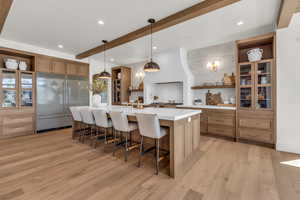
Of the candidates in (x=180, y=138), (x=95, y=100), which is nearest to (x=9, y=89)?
(x=95, y=100)

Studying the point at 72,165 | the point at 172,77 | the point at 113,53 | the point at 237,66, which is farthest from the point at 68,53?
the point at 237,66

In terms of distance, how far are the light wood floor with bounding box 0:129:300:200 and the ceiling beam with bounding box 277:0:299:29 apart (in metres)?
2.59

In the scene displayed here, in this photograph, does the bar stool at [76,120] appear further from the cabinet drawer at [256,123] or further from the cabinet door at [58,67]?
the cabinet drawer at [256,123]

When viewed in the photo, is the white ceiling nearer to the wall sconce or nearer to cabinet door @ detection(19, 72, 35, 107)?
the wall sconce

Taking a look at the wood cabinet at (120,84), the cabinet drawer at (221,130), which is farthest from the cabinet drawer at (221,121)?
the wood cabinet at (120,84)

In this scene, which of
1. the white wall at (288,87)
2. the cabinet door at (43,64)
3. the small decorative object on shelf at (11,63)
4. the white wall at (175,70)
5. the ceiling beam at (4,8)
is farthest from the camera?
the white wall at (175,70)

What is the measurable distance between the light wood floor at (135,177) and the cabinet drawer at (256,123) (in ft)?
1.67

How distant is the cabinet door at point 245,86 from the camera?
3.30 meters

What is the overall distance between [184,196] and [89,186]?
1.23m

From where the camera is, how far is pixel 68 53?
5176 mm

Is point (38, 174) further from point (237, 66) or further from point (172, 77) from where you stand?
point (237, 66)

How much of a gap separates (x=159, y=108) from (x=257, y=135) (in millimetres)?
2372

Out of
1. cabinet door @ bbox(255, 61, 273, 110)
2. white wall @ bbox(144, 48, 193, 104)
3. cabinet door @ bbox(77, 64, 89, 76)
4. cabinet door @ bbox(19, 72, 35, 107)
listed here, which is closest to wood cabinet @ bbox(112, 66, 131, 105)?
cabinet door @ bbox(77, 64, 89, 76)

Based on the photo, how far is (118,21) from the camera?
3.00 meters
